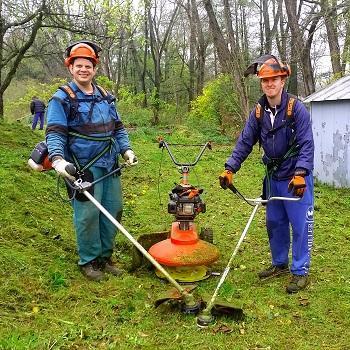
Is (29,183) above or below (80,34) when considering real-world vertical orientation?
below

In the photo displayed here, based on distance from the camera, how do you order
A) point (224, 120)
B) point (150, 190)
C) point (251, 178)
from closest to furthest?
point (150, 190)
point (251, 178)
point (224, 120)

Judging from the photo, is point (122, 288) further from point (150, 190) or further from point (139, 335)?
point (150, 190)

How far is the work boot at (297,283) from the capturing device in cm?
451

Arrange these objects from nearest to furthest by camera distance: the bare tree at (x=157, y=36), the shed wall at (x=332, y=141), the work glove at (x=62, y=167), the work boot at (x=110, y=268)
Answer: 1. the work glove at (x=62, y=167)
2. the work boot at (x=110, y=268)
3. the shed wall at (x=332, y=141)
4. the bare tree at (x=157, y=36)

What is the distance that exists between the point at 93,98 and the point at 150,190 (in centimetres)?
472

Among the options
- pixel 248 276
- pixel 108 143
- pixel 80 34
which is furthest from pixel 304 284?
pixel 80 34

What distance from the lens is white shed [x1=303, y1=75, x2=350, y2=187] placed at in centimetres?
888

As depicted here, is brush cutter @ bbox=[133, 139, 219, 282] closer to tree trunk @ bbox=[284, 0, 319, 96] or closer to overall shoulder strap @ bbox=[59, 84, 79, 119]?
overall shoulder strap @ bbox=[59, 84, 79, 119]

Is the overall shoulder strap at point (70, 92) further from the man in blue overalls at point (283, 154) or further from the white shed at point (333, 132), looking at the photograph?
the white shed at point (333, 132)

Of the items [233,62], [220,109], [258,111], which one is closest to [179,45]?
[220,109]

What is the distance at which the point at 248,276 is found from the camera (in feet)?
16.3

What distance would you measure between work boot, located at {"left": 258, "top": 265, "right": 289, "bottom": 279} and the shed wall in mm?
4564

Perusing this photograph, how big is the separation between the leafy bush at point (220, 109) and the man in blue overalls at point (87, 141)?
12824 millimetres

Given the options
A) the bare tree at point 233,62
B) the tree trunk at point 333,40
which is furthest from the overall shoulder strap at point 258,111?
the tree trunk at point 333,40
